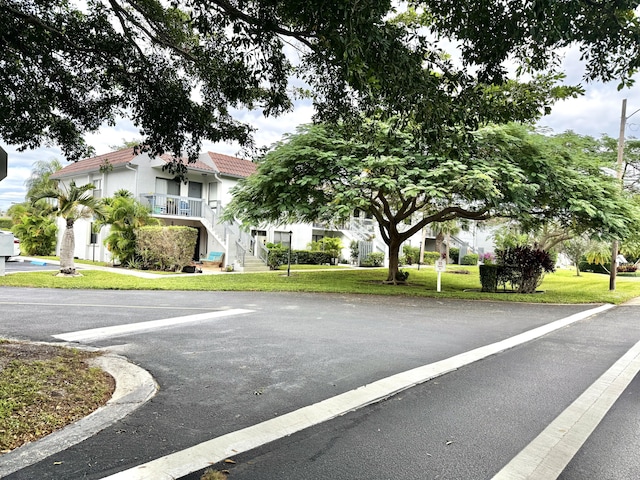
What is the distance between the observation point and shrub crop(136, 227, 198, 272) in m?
20.8

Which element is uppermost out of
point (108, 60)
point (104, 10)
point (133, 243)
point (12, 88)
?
point (104, 10)

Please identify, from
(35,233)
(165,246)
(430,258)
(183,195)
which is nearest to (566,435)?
(165,246)

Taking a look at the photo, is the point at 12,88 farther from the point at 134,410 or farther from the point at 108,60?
the point at 134,410

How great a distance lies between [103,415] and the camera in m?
4.16

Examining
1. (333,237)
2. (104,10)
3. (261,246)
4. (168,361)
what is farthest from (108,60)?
(333,237)

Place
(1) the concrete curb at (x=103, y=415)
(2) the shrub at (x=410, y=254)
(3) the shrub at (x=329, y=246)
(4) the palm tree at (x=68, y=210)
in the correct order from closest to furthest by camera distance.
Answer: (1) the concrete curb at (x=103, y=415) < (4) the palm tree at (x=68, y=210) < (3) the shrub at (x=329, y=246) < (2) the shrub at (x=410, y=254)

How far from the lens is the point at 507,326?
9.77 meters

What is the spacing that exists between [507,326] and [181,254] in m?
15.8

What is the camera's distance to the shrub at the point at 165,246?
20.8 m

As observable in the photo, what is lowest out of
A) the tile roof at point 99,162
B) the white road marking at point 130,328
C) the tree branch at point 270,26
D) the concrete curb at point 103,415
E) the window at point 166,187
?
the concrete curb at point 103,415

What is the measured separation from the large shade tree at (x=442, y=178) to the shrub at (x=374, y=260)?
16.9 metres

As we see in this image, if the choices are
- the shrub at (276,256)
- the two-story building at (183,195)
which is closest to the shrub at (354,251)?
the two-story building at (183,195)

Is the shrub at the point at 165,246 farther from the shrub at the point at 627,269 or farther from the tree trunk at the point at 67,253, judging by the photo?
the shrub at the point at 627,269

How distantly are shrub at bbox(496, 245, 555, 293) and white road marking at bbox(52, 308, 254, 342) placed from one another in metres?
11.2
